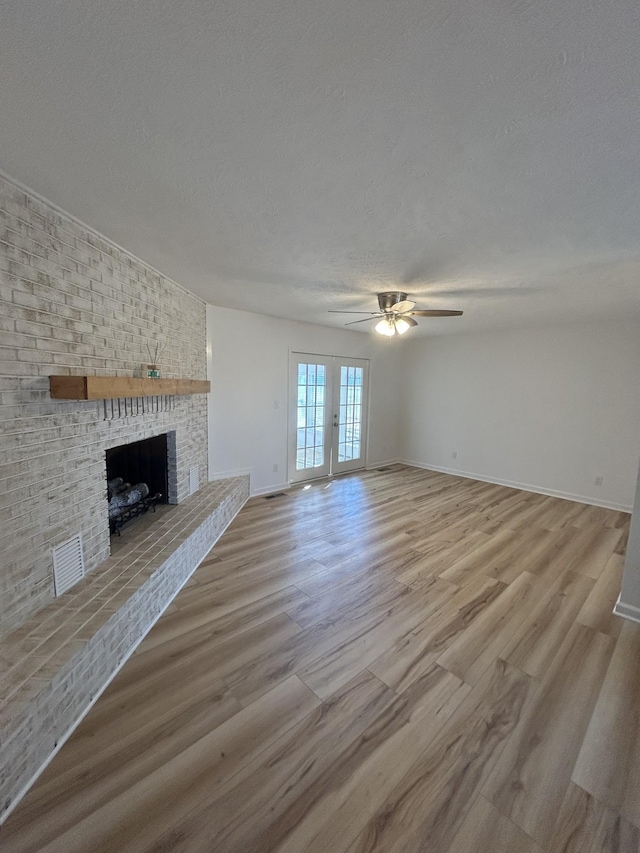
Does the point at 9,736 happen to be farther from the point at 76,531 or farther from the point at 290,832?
the point at 290,832

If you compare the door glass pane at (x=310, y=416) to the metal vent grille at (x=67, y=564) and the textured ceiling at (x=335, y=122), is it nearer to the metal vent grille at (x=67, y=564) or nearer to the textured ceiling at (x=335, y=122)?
the textured ceiling at (x=335, y=122)

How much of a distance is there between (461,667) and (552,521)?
2762 millimetres

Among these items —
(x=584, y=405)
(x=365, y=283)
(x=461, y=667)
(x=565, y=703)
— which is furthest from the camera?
(x=584, y=405)

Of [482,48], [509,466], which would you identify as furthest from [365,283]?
[509,466]

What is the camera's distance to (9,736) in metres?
1.16

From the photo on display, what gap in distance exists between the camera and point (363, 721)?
1.54 metres

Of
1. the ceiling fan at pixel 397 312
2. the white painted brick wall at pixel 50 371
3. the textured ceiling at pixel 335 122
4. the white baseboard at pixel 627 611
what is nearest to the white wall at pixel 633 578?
the white baseboard at pixel 627 611

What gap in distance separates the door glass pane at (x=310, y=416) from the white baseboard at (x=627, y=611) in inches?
146

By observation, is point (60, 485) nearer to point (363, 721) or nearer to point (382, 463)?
point (363, 721)

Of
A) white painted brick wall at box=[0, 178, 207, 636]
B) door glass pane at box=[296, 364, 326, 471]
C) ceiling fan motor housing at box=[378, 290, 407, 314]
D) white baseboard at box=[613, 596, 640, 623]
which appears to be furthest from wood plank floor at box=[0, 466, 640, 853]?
door glass pane at box=[296, 364, 326, 471]

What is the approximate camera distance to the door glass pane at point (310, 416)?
16.3 ft

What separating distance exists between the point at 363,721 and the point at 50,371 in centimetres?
225

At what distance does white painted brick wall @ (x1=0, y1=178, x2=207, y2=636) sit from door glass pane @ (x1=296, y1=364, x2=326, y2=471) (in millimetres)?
2707

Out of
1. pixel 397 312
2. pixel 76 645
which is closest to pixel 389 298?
pixel 397 312
